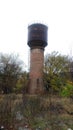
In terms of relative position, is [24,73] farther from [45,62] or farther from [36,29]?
[36,29]

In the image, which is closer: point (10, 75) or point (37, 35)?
point (37, 35)

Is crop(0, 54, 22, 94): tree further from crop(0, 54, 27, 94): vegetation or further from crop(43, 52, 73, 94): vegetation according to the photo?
crop(43, 52, 73, 94): vegetation

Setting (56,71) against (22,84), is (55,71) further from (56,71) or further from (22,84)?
(22,84)

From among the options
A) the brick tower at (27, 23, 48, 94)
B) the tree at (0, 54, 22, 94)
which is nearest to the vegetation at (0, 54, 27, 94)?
the tree at (0, 54, 22, 94)

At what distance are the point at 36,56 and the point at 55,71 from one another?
452cm

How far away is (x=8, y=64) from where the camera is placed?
48312mm

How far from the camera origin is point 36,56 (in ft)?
141

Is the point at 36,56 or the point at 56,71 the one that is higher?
the point at 36,56

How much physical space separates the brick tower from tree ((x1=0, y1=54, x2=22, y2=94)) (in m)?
3.68

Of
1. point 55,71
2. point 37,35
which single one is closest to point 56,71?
point 55,71

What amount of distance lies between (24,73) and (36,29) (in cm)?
744

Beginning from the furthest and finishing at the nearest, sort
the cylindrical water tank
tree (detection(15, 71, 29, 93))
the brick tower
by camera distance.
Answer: tree (detection(15, 71, 29, 93)), the cylindrical water tank, the brick tower

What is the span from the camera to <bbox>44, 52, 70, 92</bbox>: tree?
43.5m

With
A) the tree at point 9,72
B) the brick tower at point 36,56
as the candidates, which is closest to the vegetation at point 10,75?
the tree at point 9,72
